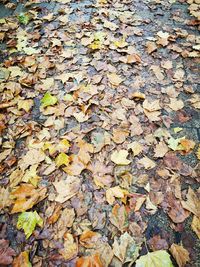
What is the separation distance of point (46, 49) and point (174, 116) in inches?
72.2

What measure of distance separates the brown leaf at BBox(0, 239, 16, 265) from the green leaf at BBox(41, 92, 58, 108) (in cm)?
134

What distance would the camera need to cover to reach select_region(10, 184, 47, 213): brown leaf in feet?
6.30

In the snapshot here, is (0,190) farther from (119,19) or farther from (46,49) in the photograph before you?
(119,19)

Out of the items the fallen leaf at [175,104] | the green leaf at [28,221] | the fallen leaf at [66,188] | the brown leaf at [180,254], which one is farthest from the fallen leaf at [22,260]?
the fallen leaf at [175,104]

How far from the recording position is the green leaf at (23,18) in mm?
3642

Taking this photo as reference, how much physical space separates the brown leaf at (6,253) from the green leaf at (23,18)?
2982 millimetres

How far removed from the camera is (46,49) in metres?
3.28

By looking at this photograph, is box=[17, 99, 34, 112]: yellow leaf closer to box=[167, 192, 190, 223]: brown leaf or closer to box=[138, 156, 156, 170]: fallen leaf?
box=[138, 156, 156, 170]: fallen leaf

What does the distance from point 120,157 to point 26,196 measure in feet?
2.69

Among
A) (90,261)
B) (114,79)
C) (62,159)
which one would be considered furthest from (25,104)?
(90,261)

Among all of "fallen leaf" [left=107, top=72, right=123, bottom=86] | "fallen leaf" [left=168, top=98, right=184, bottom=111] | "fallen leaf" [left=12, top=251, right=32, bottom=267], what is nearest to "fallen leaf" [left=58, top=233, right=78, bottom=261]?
"fallen leaf" [left=12, top=251, right=32, bottom=267]

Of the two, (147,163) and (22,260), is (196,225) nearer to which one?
(147,163)

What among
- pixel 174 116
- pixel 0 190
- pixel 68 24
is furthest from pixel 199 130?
pixel 68 24

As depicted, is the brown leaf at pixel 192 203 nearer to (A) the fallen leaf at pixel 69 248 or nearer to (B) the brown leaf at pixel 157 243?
(B) the brown leaf at pixel 157 243
